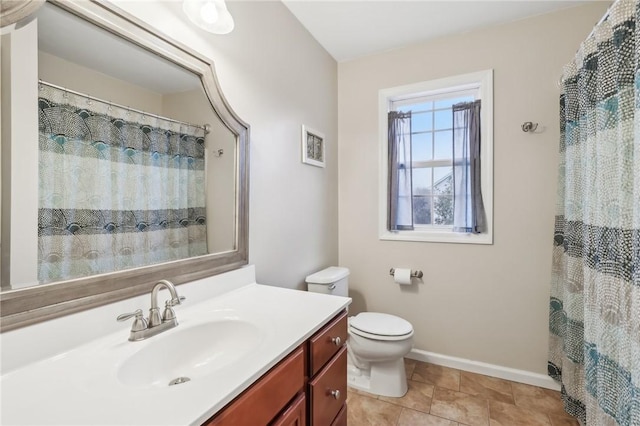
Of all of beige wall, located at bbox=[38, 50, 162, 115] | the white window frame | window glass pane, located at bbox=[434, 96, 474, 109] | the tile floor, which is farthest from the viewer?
window glass pane, located at bbox=[434, 96, 474, 109]

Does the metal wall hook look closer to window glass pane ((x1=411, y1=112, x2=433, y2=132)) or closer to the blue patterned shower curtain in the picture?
the blue patterned shower curtain

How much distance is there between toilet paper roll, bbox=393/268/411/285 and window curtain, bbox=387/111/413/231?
13.3 inches

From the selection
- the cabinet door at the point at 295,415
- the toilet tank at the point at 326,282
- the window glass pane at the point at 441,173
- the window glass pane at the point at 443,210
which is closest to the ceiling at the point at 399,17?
the window glass pane at the point at 441,173

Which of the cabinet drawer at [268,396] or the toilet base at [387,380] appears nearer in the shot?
the cabinet drawer at [268,396]

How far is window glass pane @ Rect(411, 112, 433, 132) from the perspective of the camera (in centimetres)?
234

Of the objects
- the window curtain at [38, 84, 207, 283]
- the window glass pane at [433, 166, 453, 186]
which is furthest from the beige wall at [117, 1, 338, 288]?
the window glass pane at [433, 166, 453, 186]

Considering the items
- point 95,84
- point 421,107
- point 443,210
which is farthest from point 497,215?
point 95,84

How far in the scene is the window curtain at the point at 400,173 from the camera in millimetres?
2377

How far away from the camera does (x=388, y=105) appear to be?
242 cm

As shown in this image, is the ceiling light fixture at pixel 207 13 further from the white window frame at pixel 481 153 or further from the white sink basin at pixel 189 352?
the white window frame at pixel 481 153

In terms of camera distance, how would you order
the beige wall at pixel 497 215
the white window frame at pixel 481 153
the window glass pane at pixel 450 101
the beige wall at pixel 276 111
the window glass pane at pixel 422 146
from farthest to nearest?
the window glass pane at pixel 422 146 < the window glass pane at pixel 450 101 < the white window frame at pixel 481 153 < the beige wall at pixel 497 215 < the beige wall at pixel 276 111

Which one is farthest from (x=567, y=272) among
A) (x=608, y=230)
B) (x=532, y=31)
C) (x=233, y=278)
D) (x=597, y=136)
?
(x=233, y=278)

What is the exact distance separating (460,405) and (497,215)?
1256 mm

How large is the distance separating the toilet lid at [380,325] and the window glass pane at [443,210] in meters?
0.86
